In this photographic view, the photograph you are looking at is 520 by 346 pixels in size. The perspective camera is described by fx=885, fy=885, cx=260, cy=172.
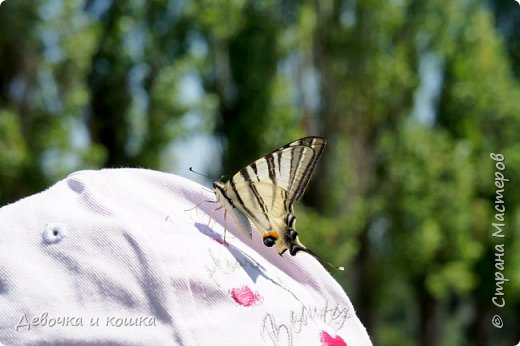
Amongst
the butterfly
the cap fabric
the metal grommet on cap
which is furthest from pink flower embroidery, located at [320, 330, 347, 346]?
the metal grommet on cap

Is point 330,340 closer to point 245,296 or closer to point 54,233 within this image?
point 245,296

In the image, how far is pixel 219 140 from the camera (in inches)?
279

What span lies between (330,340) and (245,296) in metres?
0.10

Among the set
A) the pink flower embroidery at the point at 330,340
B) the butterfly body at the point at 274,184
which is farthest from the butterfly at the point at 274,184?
the pink flower embroidery at the point at 330,340

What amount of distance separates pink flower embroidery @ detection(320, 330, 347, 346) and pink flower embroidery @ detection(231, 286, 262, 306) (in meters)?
0.07

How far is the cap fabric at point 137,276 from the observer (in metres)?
0.68

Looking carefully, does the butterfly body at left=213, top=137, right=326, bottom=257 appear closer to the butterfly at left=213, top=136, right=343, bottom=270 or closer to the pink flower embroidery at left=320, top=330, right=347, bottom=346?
the butterfly at left=213, top=136, right=343, bottom=270

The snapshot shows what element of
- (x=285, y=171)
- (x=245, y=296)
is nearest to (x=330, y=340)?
(x=245, y=296)

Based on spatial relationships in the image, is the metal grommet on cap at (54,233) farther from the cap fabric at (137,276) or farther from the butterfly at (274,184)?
the butterfly at (274,184)

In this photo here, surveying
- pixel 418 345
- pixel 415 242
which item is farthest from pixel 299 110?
pixel 418 345

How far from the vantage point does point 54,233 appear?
71 cm

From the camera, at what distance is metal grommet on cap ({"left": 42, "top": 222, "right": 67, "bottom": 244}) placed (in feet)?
2.33

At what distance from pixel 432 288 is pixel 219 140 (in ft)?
9.31

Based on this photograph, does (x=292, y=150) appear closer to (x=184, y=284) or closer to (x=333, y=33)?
(x=184, y=284)
